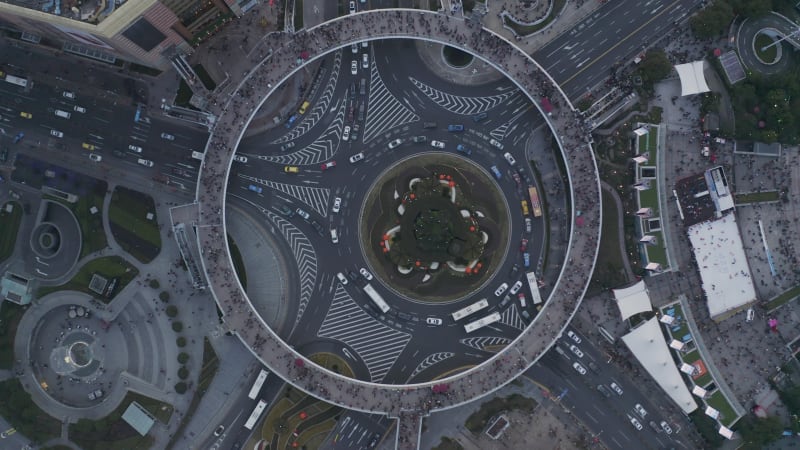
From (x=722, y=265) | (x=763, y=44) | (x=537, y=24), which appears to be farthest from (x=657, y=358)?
(x=537, y=24)

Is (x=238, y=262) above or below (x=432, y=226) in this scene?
below

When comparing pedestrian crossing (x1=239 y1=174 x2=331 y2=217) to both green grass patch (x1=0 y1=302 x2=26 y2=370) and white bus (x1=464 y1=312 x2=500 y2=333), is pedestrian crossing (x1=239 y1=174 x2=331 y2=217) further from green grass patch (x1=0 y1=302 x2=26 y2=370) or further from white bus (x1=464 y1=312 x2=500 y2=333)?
green grass patch (x1=0 y1=302 x2=26 y2=370)

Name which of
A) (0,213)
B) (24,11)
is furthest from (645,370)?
(0,213)

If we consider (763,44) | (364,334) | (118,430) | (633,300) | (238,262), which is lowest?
(118,430)

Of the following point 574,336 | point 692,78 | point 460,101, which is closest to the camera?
point 692,78

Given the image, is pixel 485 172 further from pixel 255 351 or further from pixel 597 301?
pixel 255 351

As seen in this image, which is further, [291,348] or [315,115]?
[315,115]

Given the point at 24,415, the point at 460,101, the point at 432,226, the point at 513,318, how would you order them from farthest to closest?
the point at 460,101 → the point at 513,318 → the point at 432,226 → the point at 24,415

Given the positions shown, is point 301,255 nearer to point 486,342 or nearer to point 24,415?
point 486,342
